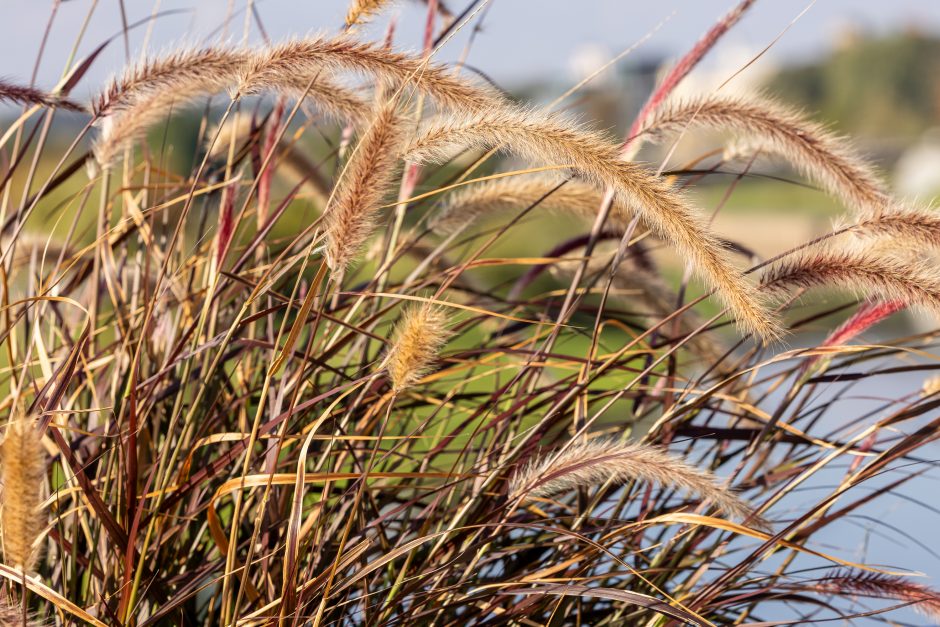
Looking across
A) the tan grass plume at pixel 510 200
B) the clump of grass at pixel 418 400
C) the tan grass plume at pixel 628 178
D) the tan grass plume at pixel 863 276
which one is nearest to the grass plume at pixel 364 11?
the clump of grass at pixel 418 400

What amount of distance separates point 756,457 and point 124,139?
89cm

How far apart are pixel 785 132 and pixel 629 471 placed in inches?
18.8

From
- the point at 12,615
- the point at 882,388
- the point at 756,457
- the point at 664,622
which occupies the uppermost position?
the point at 882,388

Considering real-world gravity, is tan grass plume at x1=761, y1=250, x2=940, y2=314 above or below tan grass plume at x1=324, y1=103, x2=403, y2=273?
above

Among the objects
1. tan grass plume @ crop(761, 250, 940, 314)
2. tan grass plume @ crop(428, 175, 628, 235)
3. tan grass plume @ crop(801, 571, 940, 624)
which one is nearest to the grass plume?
tan grass plume @ crop(428, 175, 628, 235)

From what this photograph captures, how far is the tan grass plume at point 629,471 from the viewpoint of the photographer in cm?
74

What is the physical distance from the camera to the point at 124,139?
3.53 ft

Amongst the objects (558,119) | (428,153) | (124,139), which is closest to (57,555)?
(124,139)

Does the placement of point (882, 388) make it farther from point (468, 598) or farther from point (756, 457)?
point (468, 598)

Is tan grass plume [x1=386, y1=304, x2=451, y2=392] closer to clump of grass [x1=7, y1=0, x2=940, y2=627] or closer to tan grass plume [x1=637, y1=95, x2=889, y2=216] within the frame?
clump of grass [x1=7, y1=0, x2=940, y2=627]

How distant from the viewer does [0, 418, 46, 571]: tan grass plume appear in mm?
561

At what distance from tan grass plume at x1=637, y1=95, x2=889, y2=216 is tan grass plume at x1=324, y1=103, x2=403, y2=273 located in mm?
355

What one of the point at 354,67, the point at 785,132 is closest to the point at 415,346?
the point at 354,67

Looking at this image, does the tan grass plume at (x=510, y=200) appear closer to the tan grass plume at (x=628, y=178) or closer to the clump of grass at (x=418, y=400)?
the clump of grass at (x=418, y=400)
